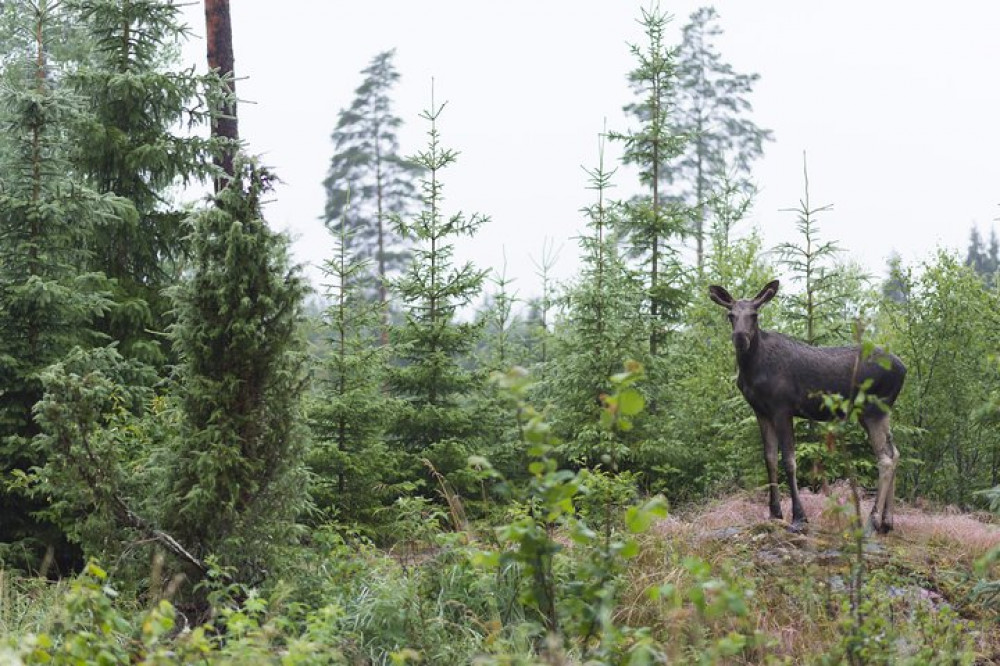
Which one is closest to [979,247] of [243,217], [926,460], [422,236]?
[926,460]

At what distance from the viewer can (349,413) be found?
10406 mm

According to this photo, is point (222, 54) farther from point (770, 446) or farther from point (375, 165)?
point (375, 165)

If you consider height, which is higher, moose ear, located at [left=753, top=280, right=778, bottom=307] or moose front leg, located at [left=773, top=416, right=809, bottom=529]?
moose ear, located at [left=753, top=280, right=778, bottom=307]

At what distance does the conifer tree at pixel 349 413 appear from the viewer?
10273 millimetres

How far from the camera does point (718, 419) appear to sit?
12.6 meters

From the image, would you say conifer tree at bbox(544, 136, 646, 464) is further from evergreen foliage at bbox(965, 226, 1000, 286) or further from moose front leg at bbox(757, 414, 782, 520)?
evergreen foliage at bbox(965, 226, 1000, 286)

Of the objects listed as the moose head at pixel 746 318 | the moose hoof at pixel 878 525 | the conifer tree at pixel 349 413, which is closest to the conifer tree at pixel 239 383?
the conifer tree at pixel 349 413

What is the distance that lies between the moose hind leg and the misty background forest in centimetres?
33

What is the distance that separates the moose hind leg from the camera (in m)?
8.43

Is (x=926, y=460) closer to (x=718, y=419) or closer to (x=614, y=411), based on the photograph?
(x=718, y=419)

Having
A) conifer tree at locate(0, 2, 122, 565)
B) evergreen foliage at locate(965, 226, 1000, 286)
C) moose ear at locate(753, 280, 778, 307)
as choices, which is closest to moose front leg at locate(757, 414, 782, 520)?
moose ear at locate(753, 280, 778, 307)

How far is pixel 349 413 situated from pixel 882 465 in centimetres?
583

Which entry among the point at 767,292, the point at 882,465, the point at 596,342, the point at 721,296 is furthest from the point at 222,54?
the point at 882,465

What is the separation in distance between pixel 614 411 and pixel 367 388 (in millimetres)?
7606
